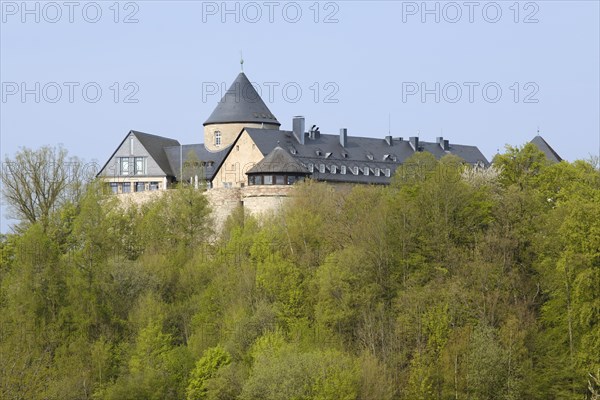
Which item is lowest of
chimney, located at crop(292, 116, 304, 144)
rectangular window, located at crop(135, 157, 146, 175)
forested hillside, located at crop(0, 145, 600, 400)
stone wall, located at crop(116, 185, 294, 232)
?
forested hillside, located at crop(0, 145, 600, 400)

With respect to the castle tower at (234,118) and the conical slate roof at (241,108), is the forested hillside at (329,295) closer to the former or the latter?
the castle tower at (234,118)

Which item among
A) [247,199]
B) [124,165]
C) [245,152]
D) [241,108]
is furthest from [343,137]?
[247,199]

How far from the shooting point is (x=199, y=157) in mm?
80750

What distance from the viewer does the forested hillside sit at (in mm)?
52938

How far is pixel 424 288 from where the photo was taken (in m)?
55.5

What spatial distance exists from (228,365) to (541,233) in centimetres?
1216

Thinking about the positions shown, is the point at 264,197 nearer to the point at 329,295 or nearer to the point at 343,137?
the point at 329,295

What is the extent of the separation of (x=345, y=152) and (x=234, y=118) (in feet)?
18.9

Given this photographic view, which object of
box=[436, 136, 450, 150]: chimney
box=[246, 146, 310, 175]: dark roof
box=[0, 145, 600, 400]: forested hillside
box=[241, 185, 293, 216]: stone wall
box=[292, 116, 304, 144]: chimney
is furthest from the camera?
box=[436, 136, 450, 150]: chimney

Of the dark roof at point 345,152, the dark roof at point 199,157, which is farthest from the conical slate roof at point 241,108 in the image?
the dark roof at point 345,152

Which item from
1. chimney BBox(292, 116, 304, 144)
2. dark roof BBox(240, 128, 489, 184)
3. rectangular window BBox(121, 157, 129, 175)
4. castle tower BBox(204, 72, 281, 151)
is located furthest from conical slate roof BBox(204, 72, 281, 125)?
rectangular window BBox(121, 157, 129, 175)

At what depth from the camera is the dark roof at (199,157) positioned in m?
78.6

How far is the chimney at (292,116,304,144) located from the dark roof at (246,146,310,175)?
7.90 m

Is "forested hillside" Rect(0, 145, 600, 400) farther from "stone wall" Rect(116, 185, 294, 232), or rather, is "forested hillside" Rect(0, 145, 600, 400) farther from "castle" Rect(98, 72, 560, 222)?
"castle" Rect(98, 72, 560, 222)
